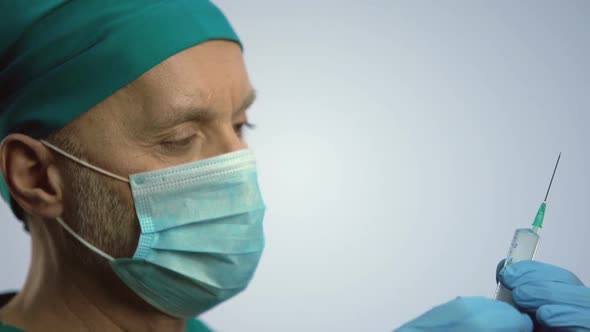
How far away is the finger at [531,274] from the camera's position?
1.15 m

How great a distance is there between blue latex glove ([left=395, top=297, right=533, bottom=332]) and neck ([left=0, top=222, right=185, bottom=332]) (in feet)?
1.60

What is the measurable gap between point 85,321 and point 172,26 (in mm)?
562

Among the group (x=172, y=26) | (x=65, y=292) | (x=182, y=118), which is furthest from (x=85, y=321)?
(x=172, y=26)

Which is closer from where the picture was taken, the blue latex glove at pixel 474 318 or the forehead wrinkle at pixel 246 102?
the blue latex glove at pixel 474 318

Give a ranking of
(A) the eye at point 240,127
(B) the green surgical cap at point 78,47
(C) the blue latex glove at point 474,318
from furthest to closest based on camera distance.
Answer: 1. (A) the eye at point 240,127
2. (B) the green surgical cap at point 78,47
3. (C) the blue latex glove at point 474,318

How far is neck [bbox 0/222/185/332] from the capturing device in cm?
130

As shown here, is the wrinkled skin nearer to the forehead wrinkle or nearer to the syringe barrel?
the forehead wrinkle

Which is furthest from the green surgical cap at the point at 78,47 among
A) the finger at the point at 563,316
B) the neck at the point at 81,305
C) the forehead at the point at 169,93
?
the finger at the point at 563,316

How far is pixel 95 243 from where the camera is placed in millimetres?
1239

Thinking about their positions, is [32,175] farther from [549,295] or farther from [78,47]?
[549,295]

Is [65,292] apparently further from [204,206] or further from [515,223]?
[515,223]

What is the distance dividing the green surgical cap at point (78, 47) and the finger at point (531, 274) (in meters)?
0.66

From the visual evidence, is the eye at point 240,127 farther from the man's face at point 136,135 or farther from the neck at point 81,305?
the neck at point 81,305

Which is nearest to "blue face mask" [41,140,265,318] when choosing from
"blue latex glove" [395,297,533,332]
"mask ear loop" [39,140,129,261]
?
"mask ear loop" [39,140,129,261]
